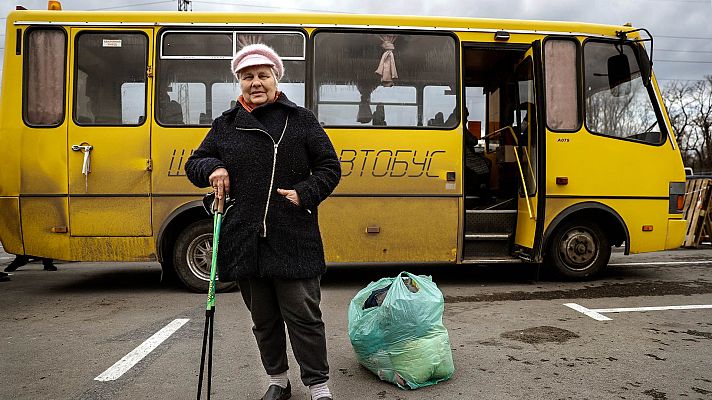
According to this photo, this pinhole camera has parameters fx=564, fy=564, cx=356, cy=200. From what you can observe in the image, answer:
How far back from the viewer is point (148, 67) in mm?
6000

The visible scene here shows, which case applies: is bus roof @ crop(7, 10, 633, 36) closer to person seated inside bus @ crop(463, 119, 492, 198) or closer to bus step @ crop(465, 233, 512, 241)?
person seated inside bus @ crop(463, 119, 492, 198)

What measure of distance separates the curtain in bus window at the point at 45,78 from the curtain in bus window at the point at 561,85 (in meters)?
5.31

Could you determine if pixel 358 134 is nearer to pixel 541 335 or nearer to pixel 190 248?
pixel 190 248

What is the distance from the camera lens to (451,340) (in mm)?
4426

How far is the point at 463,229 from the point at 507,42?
218 cm

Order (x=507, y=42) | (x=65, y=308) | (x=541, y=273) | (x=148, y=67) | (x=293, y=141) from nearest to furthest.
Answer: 1. (x=293, y=141)
2. (x=65, y=308)
3. (x=148, y=67)
4. (x=507, y=42)
5. (x=541, y=273)

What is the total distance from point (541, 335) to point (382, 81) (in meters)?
3.20

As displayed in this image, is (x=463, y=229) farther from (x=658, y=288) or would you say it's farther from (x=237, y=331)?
(x=237, y=331)

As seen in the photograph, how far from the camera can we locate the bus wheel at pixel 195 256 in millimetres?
6074

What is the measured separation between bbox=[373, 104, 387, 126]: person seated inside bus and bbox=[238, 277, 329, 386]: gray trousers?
11.4 feet

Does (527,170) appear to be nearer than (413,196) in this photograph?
No

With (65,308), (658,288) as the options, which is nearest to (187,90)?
(65,308)

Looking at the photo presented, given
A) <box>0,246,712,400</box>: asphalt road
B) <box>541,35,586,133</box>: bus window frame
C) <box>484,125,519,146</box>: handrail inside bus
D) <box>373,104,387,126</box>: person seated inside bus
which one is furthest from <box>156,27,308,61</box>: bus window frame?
<box>484,125,519,146</box>: handrail inside bus

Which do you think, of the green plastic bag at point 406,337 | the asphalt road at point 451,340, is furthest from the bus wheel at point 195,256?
the green plastic bag at point 406,337
